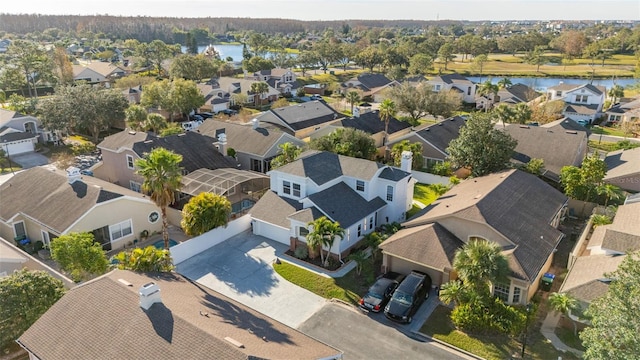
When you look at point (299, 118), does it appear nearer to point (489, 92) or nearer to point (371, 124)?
point (371, 124)

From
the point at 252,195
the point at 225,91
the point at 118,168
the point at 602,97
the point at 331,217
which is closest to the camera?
the point at 331,217

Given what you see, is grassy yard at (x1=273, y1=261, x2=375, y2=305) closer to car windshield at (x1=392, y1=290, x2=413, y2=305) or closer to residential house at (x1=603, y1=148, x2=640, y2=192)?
car windshield at (x1=392, y1=290, x2=413, y2=305)

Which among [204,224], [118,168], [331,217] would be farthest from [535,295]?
[118,168]

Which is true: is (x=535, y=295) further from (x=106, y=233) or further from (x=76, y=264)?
(x=106, y=233)

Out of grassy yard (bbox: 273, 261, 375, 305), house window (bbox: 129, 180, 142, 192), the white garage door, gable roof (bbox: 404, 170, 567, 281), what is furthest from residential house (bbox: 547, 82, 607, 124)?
the white garage door

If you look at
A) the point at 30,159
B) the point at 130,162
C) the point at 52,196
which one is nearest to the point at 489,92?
the point at 130,162

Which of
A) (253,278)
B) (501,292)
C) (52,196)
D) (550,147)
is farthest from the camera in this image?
(550,147)

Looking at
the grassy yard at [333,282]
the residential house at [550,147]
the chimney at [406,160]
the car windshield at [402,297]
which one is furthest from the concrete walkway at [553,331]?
the residential house at [550,147]
